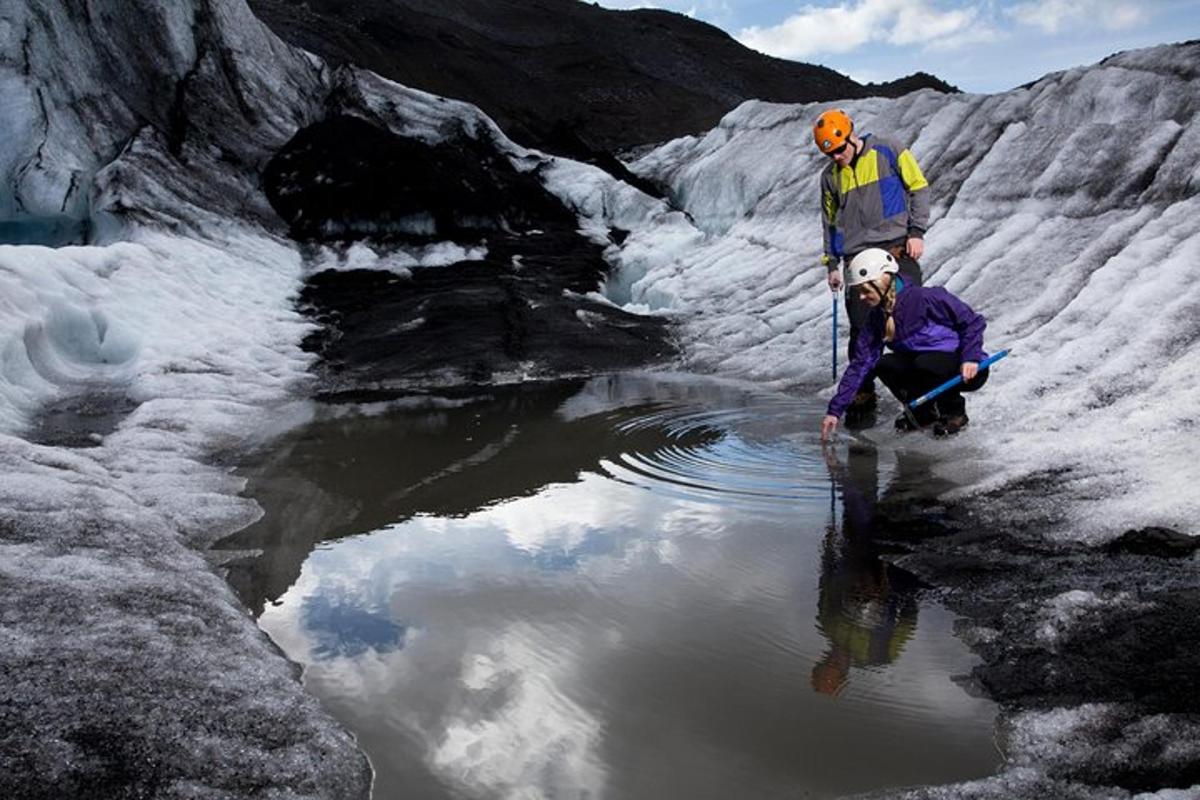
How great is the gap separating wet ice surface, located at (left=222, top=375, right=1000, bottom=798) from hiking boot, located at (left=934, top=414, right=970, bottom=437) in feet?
1.85

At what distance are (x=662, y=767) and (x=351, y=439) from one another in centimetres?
514

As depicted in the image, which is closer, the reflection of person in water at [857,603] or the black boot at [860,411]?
the reflection of person in water at [857,603]

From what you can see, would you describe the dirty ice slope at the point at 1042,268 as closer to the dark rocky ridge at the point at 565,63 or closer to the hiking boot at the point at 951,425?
the hiking boot at the point at 951,425

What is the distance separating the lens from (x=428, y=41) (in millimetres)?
43594

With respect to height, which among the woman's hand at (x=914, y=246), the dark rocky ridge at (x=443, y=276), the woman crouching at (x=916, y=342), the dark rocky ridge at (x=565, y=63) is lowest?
the dark rocky ridge at (x=443, y=276)

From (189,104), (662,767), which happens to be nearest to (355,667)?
(662,767)

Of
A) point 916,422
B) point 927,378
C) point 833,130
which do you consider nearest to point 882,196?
point 833,130

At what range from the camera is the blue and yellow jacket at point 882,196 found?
7727mm

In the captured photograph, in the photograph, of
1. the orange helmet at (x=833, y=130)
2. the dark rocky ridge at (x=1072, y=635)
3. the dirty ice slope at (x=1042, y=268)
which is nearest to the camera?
the dark rocky ridge at (x=1072, y=635)

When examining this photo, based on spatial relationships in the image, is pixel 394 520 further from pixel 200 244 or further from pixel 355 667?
pixel 200 244

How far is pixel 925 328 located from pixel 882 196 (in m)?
1.22

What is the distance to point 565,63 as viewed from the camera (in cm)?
5312

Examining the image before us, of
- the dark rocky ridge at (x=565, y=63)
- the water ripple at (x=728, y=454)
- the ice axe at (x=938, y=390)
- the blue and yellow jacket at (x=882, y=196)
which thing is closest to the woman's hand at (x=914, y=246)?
the blue and yellow jacket at (x=882, y=196)

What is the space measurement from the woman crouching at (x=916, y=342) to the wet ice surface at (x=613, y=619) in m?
0.67
